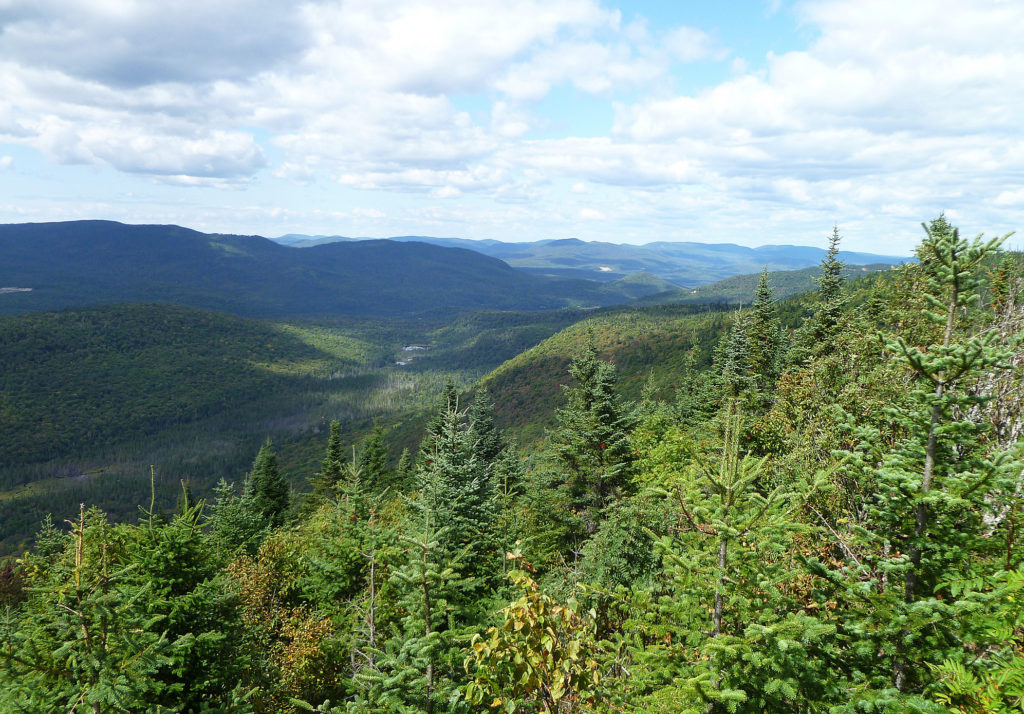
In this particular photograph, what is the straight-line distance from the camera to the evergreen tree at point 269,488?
186ft

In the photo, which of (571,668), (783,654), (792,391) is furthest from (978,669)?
(792,391)

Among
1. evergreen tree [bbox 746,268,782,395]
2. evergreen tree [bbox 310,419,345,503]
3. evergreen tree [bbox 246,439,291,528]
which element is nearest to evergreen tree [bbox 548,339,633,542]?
evergreen tree [bbox 746,268,782,395]

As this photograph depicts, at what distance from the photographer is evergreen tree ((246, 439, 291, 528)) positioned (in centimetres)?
5675

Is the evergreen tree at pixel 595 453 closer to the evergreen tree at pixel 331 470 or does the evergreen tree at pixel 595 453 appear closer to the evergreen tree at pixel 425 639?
the evergreen tree at pixel 425 639

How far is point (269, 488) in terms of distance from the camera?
195 feet

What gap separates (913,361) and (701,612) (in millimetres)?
5072

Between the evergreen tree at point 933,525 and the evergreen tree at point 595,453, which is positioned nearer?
the evergreen tree at point 933,525

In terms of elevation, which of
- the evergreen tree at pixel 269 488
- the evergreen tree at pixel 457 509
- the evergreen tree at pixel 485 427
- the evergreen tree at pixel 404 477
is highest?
the evergreen tree at pixel 457 509

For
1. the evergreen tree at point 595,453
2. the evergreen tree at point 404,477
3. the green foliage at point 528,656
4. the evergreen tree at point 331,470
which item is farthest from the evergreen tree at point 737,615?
the evergreen tree at point 331,470

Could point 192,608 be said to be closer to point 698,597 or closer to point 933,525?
point 698,597

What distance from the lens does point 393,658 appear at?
9.17 metres

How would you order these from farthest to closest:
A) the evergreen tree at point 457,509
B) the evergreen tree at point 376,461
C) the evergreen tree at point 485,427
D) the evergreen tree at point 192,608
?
the evergreen tree at point 376,461 → the evergreen tree at point 485,427 → the evergreen tree at point 457,509 → the evergreen tree at point 192,608

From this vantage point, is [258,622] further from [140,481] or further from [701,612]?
[140,481]

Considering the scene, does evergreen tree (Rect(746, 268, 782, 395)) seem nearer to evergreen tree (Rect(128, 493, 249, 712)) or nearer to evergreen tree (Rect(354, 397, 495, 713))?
evergreen tree (Rect(354, 397, 495, 713))
